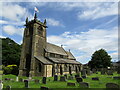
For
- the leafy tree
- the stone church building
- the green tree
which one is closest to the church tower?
the stone church building

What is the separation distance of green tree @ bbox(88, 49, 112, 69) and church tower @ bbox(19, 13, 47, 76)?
91.0ft

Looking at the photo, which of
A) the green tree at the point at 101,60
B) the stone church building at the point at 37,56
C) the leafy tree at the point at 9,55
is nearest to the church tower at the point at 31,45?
the stone church building at the point at 37,56

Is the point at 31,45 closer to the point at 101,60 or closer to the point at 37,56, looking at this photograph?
the point at 37,56

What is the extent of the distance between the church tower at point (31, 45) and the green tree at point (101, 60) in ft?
91.0

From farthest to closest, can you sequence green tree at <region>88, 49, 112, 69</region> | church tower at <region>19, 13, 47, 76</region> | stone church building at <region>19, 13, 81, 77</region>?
green tree at <region>88, 49, 112, 69</region>, church tower at <region>19, 13, 47, 76</region>, stone church building at <region>19, 13, 81, 77</region>

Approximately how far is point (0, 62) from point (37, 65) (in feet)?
87.2

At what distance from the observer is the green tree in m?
45.9

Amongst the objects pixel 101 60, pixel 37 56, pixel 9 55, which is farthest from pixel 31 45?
pixel 101 60

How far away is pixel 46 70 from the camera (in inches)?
945

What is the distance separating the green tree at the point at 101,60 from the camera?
151ft

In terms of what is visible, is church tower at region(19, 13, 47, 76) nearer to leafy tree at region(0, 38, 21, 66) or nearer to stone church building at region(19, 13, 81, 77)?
stone church building at region(19, 13, 81, 77)

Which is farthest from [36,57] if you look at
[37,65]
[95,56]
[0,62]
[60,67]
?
[95,56]

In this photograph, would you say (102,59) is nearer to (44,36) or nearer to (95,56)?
(95,56)

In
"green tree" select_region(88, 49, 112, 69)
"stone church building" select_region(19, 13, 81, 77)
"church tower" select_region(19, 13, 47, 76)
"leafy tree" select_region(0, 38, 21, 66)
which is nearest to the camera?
"stone church building" select_region(19, 13, 81, 77)
